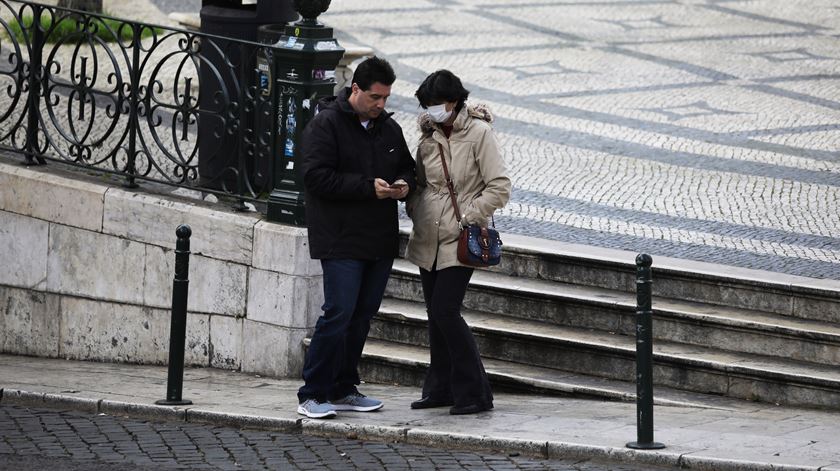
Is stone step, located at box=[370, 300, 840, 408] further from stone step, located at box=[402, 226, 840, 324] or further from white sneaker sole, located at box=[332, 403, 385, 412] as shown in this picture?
white sneaker sole, located at box=[332, 403, 385, 412]

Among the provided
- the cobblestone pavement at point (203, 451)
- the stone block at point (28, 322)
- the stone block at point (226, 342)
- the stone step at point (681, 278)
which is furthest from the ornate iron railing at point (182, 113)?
the cobblestone pavement at point (203, 451)

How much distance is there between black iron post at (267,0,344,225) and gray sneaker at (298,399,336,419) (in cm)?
163

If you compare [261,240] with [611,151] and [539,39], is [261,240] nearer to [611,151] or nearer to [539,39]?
[611,151]

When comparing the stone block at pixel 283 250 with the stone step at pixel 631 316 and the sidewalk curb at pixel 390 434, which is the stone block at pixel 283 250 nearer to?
the stone step at pixel 631 316

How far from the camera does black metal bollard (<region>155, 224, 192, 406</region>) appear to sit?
805 cm

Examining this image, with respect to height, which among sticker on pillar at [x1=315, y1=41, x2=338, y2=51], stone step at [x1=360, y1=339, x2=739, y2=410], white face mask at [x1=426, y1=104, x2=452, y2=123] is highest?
sticker on pillar at [x1=315, y1=41, x2=338, y2=51]

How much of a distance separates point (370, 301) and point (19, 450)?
1.90 m

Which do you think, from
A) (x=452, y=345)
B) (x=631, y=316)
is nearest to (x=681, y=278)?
(x=631, y=316)

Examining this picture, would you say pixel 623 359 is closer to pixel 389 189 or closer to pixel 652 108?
pixel 389 189

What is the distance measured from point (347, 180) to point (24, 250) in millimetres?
3961

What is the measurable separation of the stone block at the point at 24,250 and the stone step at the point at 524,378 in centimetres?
266

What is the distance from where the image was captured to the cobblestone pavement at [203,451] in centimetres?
712

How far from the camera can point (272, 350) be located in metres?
9.37

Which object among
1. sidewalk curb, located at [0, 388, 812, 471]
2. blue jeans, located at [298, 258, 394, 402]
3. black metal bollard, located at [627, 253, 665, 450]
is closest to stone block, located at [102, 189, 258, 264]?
sidewalk curb, located at [0, 388, 812, 471]
